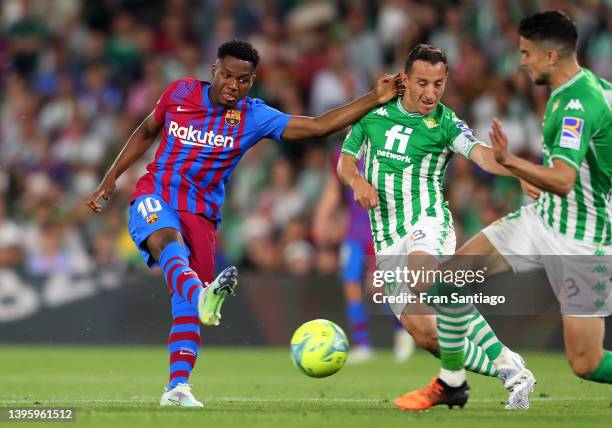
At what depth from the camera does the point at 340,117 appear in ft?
27.1

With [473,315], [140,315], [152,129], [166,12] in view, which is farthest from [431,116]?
[166,12]

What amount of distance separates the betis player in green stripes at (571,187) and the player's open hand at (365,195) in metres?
0.95

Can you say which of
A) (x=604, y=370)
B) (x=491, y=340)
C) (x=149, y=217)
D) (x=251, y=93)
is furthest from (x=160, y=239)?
(x=251, y=93)

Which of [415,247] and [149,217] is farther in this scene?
[149,217]

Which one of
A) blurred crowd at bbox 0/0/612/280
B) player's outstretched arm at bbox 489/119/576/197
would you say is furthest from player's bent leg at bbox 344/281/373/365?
player's outstretched arm at bbox 489/119/576/197

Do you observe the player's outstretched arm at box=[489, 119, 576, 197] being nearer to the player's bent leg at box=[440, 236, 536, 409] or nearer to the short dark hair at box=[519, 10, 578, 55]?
the short dark hair at box=[519, 10, 578, 55]

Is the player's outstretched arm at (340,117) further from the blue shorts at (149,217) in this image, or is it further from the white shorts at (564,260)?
the white shorts at (564,260)

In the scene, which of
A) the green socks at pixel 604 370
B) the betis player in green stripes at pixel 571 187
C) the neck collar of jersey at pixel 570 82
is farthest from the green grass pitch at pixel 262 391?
the neck collar of jersey at pixel 570 82

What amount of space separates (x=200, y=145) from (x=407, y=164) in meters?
1.41

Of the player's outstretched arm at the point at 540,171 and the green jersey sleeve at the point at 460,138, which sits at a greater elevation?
the green jersey sleeve at the point at 460,138

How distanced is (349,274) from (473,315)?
5.60 meters

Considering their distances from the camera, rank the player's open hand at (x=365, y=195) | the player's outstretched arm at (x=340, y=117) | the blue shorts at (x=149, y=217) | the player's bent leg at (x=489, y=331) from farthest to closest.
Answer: the player's outstretched arm at (x=340, y=117), the blue shorts at (x=149, y=217), the player's open hand at (x=365, y=195), the player's bent leg at (x=489, y=331)

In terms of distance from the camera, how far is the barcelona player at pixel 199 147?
8.11 m

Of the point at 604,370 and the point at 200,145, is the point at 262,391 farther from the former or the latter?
the point at 604,370
